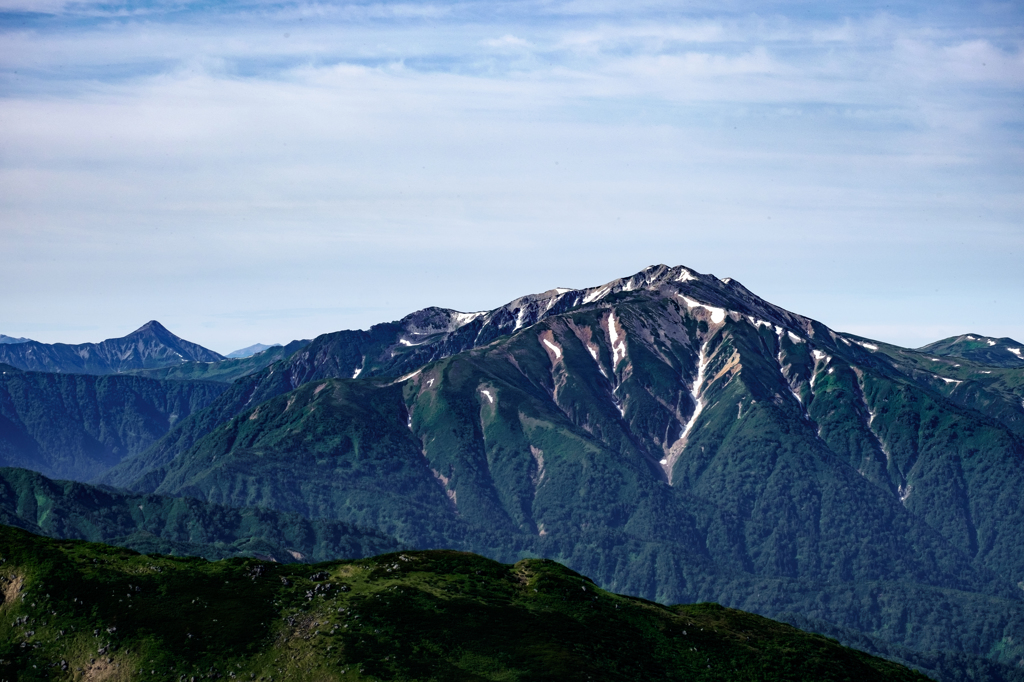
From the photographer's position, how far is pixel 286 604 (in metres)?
196

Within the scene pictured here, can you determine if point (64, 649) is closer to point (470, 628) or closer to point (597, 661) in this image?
point (470, 628)

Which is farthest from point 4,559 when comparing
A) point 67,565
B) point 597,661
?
point 597,661

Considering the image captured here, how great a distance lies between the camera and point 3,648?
182625 millimetres

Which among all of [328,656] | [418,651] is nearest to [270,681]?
[328,656]

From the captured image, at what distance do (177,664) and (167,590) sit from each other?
18335mm

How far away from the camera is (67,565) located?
197875 millimetres

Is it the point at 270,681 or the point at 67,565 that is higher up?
the point at 67,565

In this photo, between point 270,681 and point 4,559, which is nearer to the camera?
point 270,681

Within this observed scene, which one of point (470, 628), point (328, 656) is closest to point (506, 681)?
point (470, 628)

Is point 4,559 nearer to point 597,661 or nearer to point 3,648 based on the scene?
point 3,648

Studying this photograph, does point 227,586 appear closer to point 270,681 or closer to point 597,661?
point 270,681

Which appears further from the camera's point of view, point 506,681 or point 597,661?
point 597,661

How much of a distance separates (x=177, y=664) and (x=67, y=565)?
32.1m

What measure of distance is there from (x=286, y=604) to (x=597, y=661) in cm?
5426
